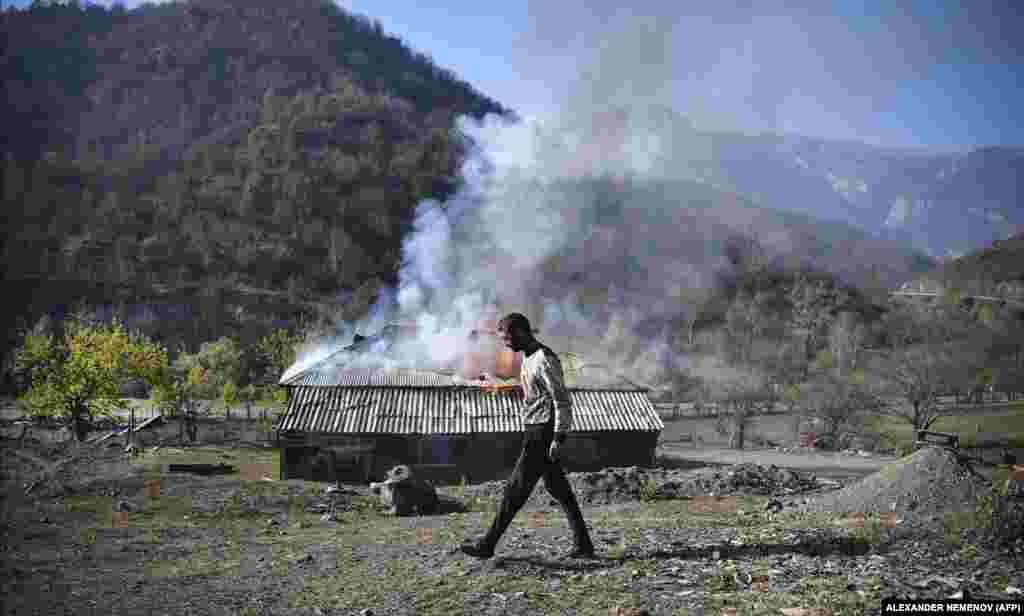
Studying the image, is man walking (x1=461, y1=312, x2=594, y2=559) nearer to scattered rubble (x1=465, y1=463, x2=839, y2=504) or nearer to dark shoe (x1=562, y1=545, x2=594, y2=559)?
dark shoe (x1=562, y1=545, x2=594, y2=559)

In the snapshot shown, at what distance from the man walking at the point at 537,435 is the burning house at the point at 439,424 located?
16736 millimetres

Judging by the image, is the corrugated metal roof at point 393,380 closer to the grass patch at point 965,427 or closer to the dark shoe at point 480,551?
the grass patch at point 965,427

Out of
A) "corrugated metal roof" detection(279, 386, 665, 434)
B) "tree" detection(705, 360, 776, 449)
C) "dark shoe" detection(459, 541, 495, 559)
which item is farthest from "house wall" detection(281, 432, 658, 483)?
"dark shoe" detection(459, 541, 495, 559)

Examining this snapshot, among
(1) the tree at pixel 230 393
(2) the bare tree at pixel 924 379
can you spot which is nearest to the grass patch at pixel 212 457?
(1) the tree at pixel 230 393

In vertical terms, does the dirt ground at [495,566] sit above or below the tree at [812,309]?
below

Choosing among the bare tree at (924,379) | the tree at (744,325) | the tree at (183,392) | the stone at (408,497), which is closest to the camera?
the stone at (408,497)

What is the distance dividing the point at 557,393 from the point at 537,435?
1.70 ft

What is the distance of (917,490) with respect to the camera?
9.74 meters

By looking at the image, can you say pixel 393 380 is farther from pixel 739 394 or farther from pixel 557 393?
pixel 739 394

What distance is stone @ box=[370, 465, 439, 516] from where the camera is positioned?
1570 cm

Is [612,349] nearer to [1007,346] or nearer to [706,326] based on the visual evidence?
[706,326]

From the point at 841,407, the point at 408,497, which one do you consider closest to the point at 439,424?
the point at 408,497

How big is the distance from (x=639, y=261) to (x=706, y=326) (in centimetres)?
1960

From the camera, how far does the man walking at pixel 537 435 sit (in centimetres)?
688
